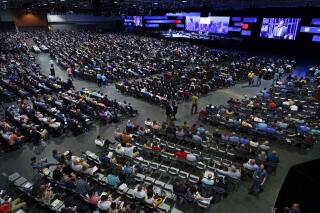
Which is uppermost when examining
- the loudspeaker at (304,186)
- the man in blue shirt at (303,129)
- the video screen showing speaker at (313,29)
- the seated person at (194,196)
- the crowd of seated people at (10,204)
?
the video screen showing speaker at (313,29)

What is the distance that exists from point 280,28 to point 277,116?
22580 mm

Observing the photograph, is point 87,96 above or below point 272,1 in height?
below

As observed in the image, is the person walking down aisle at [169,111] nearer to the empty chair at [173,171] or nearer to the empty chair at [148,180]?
the empty chair at [173,171]

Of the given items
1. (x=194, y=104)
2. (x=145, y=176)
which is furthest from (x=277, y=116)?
(x=145, y=176)

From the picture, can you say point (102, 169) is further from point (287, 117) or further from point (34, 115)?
point (287, 117)

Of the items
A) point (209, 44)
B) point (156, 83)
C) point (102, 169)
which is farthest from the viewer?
point (209, 44)

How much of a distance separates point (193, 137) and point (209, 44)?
3812 cm

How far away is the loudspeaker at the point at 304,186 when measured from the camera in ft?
18.0

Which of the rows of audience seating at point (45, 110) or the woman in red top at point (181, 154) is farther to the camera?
the rows of audience seating at point (45, 110)

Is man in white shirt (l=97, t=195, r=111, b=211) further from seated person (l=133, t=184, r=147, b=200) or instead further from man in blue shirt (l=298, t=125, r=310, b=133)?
man in blue shirt (l=298, t=125, r=310, b=133)

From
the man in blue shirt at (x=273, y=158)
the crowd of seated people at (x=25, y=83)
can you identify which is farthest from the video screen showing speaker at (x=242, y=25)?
the man in blue shirt at (x=273, y=158)

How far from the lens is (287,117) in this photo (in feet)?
47.9

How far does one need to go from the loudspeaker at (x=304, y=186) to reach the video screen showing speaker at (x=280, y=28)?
1228 inches

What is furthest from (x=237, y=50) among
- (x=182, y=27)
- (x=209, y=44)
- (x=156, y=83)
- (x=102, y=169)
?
(x=102, y=169)
